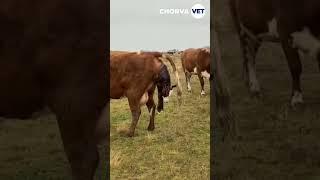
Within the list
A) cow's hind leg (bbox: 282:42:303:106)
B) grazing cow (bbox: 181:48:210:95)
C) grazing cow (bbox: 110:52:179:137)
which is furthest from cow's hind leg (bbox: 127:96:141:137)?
cow's hind leg (bbox: 282:42:303:106)

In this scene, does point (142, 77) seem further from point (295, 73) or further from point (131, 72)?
point (295, 73)

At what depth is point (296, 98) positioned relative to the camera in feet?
10.5

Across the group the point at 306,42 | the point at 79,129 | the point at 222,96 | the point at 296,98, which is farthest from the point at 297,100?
the point at 79,129

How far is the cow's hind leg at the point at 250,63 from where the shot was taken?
3.06 metres

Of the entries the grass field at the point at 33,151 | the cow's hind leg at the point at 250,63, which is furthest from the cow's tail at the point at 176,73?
the grass field at the point at 33,151

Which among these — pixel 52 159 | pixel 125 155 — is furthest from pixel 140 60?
pixel 52 159

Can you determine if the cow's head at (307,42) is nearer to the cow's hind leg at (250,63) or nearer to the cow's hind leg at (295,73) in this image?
the cow's hind leg at (295,73)

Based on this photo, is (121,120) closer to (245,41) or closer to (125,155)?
(125,155)

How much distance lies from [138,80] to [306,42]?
1560mm

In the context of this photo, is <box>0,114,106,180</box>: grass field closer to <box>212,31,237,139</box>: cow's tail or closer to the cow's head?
<box>212,31,237,139</box>: cow's tail

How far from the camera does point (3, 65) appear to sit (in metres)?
2.53

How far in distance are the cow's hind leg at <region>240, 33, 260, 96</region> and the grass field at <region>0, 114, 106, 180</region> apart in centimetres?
114

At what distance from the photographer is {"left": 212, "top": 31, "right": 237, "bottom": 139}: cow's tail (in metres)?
3.01

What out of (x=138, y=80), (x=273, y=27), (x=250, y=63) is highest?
(x=273, y=27)
